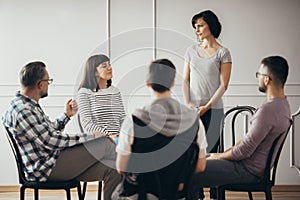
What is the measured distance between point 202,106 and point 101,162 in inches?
34.3

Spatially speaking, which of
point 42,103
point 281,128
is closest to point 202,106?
point 281,128

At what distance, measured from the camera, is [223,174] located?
300 centimetres

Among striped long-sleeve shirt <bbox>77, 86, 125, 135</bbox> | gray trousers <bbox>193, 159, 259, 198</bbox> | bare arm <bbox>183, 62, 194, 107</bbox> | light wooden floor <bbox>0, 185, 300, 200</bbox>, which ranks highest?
bare arm <bbox>183, 62, 194, 107</bbox>

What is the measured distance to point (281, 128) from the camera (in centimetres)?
294

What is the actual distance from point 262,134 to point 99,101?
1186 mm

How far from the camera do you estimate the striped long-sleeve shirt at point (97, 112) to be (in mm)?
3623

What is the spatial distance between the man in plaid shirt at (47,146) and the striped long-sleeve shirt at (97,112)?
14.4 inches

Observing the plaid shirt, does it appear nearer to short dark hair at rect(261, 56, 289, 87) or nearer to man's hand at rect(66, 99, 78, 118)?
man's hand at rect(66, 99, 78, 118)

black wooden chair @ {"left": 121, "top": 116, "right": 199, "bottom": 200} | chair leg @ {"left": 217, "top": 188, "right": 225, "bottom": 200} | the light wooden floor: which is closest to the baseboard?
the light wooden floor

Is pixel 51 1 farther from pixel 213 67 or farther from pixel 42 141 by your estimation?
pixel 42 141

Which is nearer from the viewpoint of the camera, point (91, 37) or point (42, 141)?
point (42, 141)

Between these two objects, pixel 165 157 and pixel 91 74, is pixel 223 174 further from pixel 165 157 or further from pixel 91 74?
pixel 91 74

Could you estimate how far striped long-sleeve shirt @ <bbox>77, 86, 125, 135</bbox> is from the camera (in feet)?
11.9

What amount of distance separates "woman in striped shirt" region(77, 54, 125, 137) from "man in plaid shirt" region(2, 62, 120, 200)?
1.18ft
